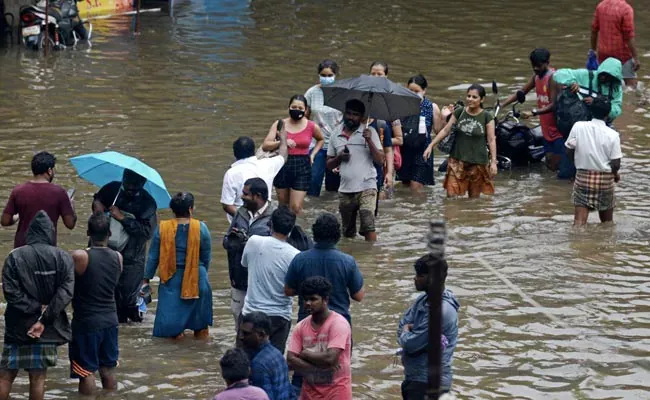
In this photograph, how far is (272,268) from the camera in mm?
8633

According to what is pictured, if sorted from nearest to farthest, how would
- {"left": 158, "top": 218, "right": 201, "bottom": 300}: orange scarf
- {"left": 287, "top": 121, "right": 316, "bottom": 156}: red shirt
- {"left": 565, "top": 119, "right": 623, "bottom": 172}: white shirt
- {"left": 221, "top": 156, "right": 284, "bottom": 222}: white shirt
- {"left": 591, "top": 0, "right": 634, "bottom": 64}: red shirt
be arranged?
{"left": 158, "top": 218, "right": 201, "bottom": 300}: orange scarf < {"left": 221, "top": 156, "right": 284, "bottom": 222}: white shirt < {"left": 565, "top": 119, "right": 623, "bottom": 172}: white shirt < {"left": 287, "top": 121, "right": 316, "bottom": 156}: red shirt < {"left": 591, "top": 0, "right": 634, "bottom": 64}: red shirt

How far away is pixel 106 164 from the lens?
10.3 meters

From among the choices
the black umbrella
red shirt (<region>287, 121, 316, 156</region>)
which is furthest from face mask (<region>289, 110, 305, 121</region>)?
the black umbrella

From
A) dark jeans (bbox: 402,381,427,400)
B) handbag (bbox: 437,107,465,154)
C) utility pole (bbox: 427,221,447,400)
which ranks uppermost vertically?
utility pole (bbox: 427,221,447,400)

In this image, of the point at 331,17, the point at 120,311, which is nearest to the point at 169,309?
the point at 120,311

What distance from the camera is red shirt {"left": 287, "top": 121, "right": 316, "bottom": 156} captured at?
13.0m

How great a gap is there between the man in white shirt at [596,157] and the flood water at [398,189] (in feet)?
1.29

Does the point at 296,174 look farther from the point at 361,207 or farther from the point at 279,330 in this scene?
the point at 279,330

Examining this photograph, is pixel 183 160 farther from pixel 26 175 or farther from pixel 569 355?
pixel 569 355

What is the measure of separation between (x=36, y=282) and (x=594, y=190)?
19.9 feet

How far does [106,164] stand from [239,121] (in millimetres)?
7279

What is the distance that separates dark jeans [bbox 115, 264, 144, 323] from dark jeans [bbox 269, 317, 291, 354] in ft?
5.75

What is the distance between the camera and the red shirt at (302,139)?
1295cm

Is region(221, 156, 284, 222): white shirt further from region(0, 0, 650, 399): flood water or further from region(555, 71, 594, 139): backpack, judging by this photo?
region(555, 71, 594, 139): backpack
